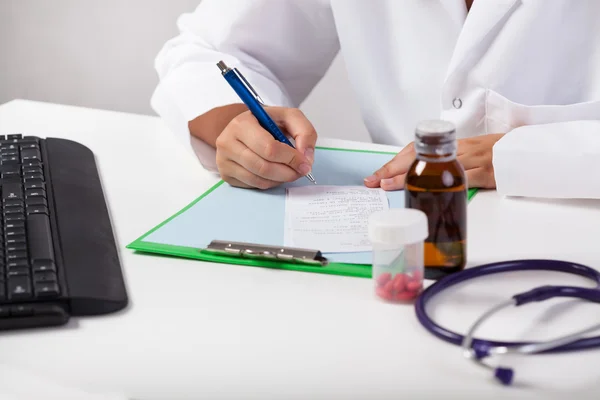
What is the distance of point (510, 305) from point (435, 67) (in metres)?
0.69

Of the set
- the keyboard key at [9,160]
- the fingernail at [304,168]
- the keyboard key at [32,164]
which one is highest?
the keyboard key at [9,160]

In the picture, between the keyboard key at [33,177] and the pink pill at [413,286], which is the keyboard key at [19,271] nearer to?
the keyboard key at [33,177]

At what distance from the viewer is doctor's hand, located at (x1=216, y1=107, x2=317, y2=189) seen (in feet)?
3.34

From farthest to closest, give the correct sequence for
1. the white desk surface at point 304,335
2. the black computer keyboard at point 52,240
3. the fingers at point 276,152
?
the fingers at point 276,152 → the black computer keyboard at point 52,240 → the white desk surface at point 304,335

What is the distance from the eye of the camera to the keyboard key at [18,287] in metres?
0.71

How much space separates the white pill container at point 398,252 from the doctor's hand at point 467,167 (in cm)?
28

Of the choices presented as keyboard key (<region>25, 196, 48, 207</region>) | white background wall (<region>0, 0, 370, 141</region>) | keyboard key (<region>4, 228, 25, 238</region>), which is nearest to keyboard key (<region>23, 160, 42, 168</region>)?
keyboard key (<region>25, 196, 48, 207</region>)

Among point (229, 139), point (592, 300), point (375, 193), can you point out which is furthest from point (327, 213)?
point (592, 300)

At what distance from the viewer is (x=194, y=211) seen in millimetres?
964

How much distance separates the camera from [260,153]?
1.03 meters

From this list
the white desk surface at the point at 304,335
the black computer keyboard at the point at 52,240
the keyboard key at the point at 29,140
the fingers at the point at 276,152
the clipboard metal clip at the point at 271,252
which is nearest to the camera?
the white desk surface at the point at 304,335

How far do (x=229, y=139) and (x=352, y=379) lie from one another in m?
0.53

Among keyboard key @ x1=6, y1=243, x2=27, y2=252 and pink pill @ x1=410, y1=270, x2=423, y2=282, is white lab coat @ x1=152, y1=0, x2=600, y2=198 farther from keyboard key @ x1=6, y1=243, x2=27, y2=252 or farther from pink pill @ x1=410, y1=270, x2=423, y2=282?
keyboard key @ x1=6, y1=243, x2=27, y2=252

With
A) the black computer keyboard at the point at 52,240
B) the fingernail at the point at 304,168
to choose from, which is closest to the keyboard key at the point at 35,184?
the black computer keyboard at the point at 52,240
